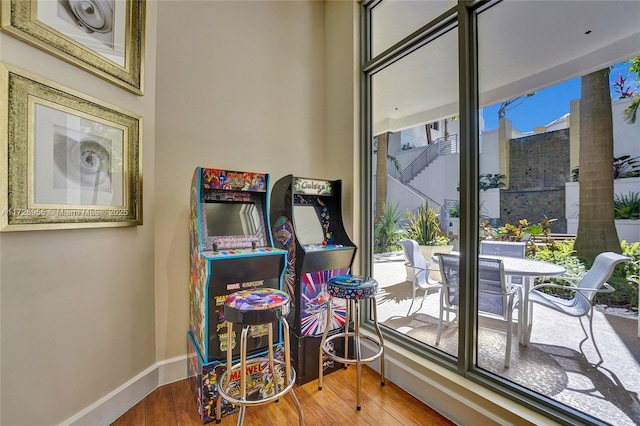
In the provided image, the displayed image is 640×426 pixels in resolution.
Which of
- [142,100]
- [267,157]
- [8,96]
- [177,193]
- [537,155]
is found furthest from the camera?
[267,157]

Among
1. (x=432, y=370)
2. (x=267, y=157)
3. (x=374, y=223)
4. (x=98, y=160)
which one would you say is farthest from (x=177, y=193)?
(x=432, y=370)

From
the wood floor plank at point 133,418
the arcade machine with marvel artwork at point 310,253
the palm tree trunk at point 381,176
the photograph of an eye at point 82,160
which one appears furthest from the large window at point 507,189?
the photograph of an eye at point 82,160

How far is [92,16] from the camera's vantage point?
1742mm

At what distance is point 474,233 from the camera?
6.25ft

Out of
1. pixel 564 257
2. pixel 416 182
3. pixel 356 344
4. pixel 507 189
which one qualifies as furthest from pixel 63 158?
pixel 564 257

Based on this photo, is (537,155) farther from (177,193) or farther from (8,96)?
(8,96)

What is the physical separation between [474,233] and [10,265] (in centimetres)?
262

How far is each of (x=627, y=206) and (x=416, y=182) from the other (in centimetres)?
127

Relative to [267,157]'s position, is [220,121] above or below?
above

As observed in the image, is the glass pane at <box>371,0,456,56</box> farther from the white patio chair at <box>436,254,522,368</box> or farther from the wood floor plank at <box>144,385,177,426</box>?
the wood floor plank at <box>144,385,177,426</box>

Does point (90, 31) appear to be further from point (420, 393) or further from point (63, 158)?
point (420, 393)

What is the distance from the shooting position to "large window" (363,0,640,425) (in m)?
1.48

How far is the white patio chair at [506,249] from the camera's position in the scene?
181 cm

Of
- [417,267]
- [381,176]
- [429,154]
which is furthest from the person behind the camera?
[381,176]
